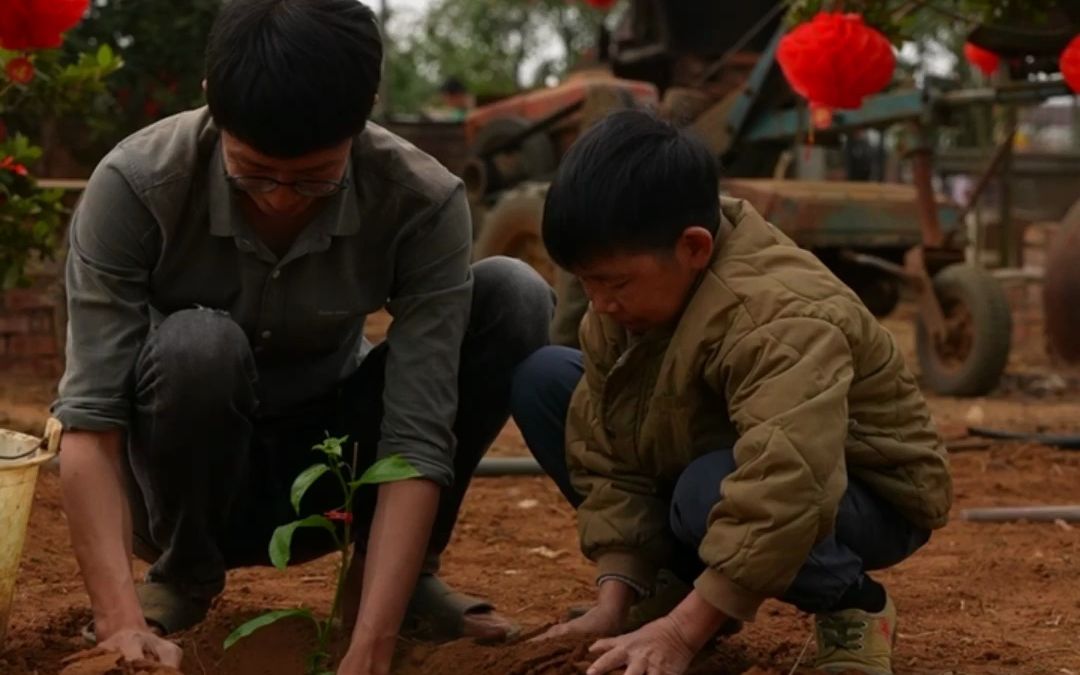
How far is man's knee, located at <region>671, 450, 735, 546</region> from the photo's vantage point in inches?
90.9

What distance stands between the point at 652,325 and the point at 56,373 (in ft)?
14.5

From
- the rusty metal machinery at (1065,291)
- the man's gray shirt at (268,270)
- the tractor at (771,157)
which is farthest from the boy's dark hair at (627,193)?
the rusty metal machinery at (1065,291)

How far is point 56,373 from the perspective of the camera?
250 inches

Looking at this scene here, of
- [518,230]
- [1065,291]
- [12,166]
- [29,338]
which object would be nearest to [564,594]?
[12,166]

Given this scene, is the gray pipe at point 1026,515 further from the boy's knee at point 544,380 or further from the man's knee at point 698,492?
the man's knee at point 698,492

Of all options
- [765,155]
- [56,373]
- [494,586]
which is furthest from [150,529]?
[765,155]

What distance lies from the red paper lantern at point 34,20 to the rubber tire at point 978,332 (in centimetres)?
396

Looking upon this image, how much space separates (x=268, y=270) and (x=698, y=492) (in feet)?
2.28

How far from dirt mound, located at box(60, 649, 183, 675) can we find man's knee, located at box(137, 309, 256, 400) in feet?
1.33

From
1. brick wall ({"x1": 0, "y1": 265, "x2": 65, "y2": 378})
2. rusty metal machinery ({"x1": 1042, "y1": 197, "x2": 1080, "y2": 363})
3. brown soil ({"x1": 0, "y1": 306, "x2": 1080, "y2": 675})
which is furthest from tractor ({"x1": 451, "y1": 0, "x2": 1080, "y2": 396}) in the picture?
brick wall ({"x1": 0, "y1": 265, "x2": 65, "y2": 378})

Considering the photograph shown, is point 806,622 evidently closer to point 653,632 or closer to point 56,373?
point 653,632

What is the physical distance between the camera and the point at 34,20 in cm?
370

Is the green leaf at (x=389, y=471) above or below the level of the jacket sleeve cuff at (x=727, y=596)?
above

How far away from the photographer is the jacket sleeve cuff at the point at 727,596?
7.22 feet
